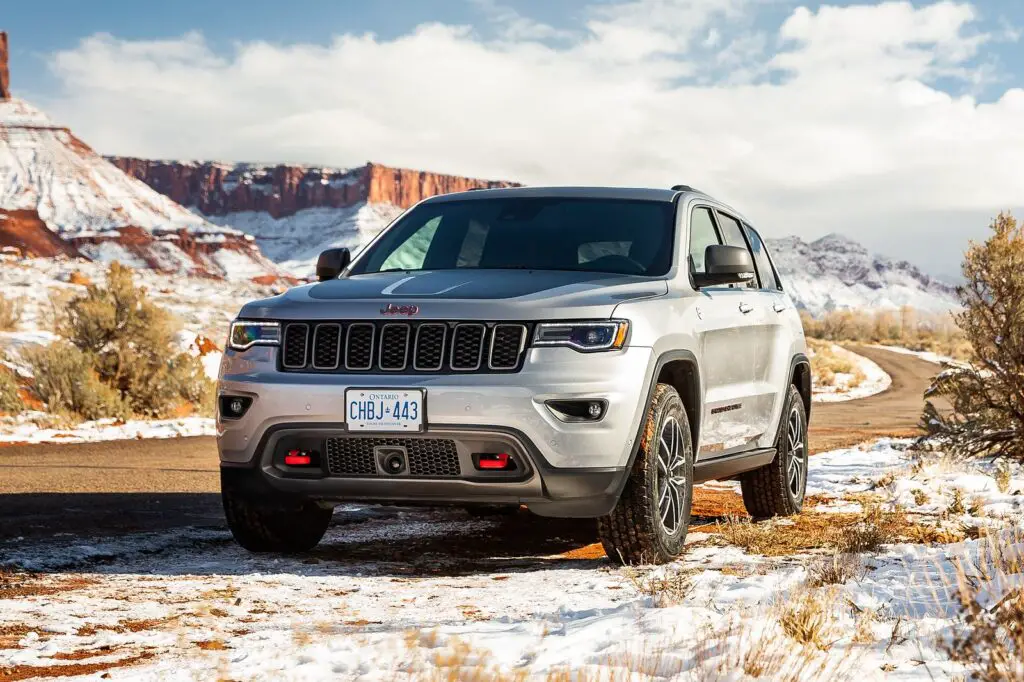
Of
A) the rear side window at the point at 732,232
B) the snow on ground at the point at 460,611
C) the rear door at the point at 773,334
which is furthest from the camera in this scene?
the rear side window at the point at 732,232

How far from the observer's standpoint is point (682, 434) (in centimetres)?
622

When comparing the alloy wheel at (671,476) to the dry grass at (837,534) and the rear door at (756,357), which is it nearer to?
the dry grass at (837,534)

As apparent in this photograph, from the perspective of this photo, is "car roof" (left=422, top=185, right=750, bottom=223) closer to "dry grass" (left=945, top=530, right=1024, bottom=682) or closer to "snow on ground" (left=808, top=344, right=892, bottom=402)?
"dry grass" (left=945, top=530, right=1024, bottom=682)

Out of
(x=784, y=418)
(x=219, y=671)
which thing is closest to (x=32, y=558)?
(x=219, y=671)

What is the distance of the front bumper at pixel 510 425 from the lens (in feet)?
17.8

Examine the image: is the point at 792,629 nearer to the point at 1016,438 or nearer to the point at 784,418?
the point at 784,418

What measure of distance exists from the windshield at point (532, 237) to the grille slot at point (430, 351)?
4.07ft

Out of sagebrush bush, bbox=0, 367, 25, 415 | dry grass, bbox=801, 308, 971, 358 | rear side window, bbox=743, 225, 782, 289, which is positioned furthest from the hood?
dry grass, bbox=801, 308, 971, 358

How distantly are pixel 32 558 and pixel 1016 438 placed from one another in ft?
28.8

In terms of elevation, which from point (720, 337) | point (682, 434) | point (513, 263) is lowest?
point (682, 434)

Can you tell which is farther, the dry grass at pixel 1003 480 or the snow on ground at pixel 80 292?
the snow on ground at pixel 80 292

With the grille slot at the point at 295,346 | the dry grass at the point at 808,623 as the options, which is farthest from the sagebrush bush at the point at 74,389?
the dry grass at the point at 808,623

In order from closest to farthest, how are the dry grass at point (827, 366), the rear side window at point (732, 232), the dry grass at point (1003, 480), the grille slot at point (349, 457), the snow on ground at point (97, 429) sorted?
the grille slot at point (349, 457) < the rear side window at point (732, 232) < the dry grass at point (1003, 480) < the snow on ground at point (97, 429) < the dry grass at point (827, 366)

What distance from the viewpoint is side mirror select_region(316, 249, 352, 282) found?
704 centimetres
